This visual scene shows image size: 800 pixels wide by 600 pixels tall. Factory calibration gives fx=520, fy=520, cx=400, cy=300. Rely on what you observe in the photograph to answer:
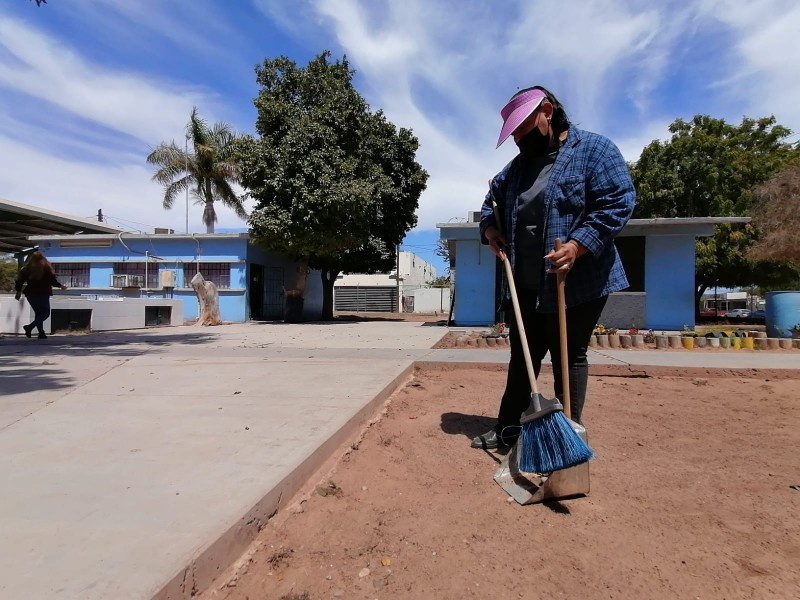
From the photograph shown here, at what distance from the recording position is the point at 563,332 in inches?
99.8

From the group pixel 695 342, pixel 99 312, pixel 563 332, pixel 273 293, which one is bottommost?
pixel 695 342

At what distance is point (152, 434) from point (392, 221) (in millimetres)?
18052

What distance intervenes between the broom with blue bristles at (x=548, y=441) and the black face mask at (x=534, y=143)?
4.23 ft

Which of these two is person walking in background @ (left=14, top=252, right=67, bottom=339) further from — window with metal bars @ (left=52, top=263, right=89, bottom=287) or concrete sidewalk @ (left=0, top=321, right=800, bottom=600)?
window with metal bars @ (left=52, top=263, right=89, bottom=287)

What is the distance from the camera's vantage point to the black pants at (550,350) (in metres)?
2.73

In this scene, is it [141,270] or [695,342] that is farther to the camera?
[141,270]

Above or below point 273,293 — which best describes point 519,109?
above

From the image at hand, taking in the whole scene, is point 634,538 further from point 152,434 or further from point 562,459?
→ point 152,434

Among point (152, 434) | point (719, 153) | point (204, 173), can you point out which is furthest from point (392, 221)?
point (152, 434)

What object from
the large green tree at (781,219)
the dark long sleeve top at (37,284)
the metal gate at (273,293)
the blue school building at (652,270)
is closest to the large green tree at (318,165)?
the metal gate at (273,293)

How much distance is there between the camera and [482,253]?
1490 cm

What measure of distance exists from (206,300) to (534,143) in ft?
48.7

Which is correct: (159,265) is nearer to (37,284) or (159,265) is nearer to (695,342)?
(37,284)

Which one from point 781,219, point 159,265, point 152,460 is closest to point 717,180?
point 781,219
